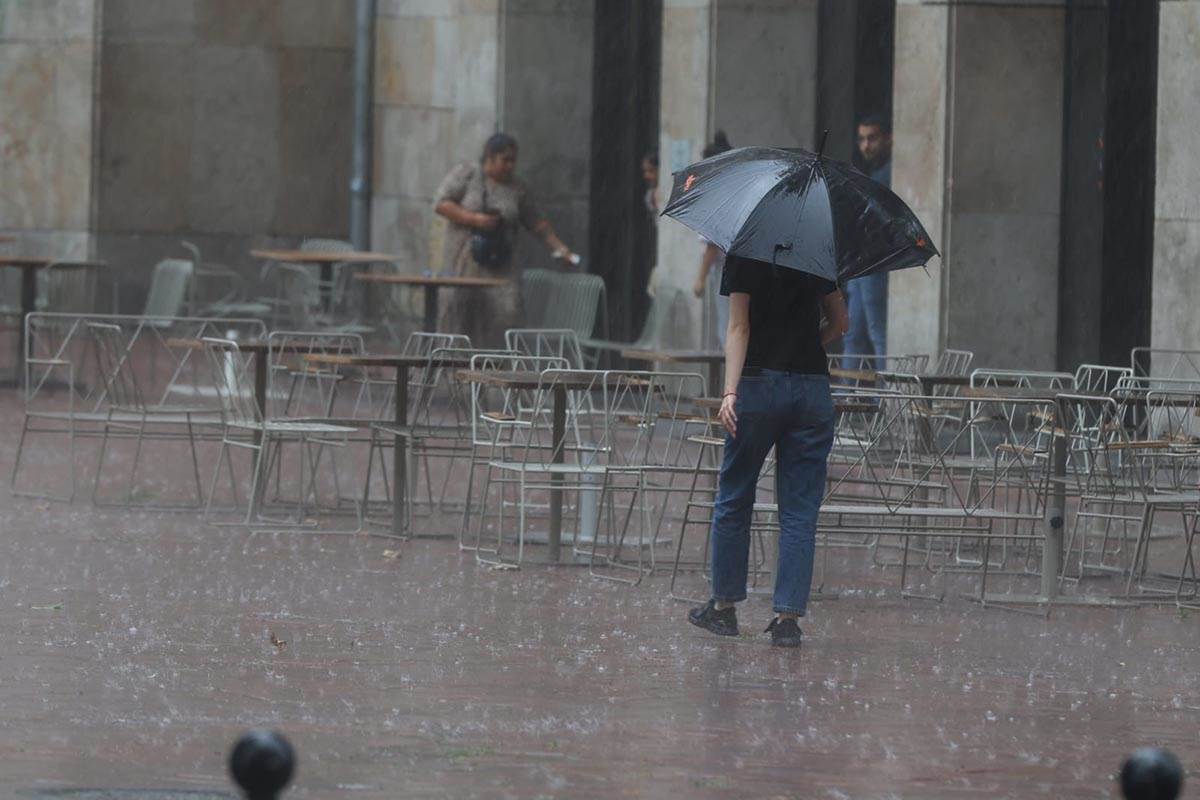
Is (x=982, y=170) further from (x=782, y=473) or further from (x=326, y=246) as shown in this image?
(x=326, y=246)

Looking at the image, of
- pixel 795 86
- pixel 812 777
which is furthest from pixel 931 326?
pixel 812 777

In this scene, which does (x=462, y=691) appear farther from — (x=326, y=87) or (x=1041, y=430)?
(x=326, y=87)

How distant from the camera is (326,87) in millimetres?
24375

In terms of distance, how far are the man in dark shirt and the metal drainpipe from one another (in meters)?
14.8

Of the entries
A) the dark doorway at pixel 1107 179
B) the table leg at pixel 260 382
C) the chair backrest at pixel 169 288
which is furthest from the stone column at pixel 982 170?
the chair backrest at pixel 169 288

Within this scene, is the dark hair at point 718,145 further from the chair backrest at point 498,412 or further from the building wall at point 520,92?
the chair backrest at point 498,412

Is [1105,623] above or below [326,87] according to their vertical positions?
below

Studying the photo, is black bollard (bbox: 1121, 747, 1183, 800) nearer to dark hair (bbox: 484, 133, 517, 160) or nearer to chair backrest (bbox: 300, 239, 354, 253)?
dark hair (bbox: 484, 133, 517, 160)

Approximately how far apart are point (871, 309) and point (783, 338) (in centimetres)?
756

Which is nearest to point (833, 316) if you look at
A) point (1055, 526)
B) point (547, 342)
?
point (1055, 526)

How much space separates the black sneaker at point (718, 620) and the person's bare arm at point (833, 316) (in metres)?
0.99

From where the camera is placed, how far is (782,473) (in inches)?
334

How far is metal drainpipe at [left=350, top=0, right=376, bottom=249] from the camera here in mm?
22906

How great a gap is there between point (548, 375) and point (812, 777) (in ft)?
13.0
